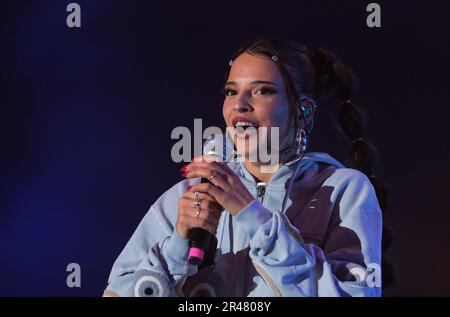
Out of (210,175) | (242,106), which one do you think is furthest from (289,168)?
(210,175)

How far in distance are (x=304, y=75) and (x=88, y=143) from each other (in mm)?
561

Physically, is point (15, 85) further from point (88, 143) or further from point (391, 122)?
point (391, 122)

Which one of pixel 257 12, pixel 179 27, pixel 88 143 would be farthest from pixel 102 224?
pixel 257 12

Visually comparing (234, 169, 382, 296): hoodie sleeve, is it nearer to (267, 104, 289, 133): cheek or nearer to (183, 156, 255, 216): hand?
(183, 156, 255, 216): hand

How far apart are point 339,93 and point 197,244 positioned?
578 mm

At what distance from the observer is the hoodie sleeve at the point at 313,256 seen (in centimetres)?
115

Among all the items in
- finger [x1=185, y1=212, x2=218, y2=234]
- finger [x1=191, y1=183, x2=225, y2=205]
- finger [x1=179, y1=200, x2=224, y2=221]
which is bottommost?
finger [x1=185, y1=212, x2=218, y2=234]

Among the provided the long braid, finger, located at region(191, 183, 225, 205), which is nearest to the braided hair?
the long braid

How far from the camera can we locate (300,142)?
4.58 ft

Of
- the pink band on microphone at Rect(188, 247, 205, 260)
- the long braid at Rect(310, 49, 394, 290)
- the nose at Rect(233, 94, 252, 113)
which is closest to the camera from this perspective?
the pink band on microphone at Rect(188, 247, 205, 260)

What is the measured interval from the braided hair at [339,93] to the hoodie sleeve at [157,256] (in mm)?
349

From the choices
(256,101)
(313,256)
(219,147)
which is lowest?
(313,256)

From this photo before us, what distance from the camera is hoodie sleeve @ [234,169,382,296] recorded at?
115cm

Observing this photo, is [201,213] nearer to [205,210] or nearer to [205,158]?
[205,210]
